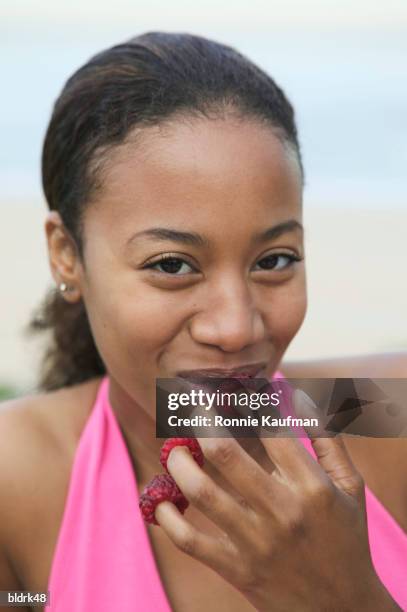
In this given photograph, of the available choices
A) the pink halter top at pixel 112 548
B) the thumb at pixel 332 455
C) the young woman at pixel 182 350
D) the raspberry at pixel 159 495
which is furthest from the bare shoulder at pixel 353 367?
the raspberry at pixel 159 495

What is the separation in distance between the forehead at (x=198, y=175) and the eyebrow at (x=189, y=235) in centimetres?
3

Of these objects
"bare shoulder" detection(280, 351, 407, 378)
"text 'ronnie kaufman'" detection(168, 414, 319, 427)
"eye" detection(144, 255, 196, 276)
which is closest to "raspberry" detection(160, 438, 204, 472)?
"text 'ronnie kaufman'" detection(168, 414, 319, 427)

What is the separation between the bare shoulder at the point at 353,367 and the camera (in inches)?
116

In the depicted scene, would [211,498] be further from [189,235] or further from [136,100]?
[136,100]

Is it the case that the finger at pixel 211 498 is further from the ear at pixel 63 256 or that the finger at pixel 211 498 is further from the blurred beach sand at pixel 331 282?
the blurred beach sand at pixel 331 282

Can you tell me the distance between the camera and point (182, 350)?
234 cm

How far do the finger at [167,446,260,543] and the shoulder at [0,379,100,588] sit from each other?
0.85 metres

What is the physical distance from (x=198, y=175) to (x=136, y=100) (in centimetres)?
34

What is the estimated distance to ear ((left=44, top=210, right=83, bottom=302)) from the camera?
2732 mm

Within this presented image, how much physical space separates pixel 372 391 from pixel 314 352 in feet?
12.4

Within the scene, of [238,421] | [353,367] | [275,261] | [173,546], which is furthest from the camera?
[353,367]

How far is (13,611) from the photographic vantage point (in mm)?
2555

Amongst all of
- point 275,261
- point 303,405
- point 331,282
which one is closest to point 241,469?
point 303,405

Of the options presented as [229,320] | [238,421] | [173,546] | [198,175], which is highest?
[198,175]
